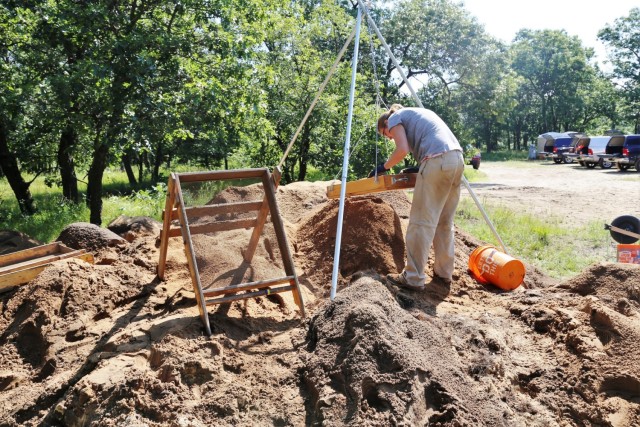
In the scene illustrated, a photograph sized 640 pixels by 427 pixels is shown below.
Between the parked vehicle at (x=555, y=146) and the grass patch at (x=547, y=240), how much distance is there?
76.6 ft

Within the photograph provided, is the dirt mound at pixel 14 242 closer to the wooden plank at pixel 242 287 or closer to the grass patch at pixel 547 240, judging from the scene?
the wooden plank at pixel 242 287

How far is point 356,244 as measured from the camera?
241 inches

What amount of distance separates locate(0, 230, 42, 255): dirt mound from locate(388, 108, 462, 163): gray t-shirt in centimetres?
512

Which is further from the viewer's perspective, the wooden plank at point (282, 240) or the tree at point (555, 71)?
the tree at point (555, 71)

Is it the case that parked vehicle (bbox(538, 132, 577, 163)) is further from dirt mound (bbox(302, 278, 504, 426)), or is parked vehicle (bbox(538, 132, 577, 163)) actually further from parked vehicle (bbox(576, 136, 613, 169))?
dirt mound (bbox(302, 278, 504, 426))

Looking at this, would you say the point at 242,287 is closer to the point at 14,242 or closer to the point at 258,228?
the point at 258,228

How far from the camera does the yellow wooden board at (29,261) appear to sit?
17.9 feet

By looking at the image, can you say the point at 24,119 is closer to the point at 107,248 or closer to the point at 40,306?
the point at 107,248

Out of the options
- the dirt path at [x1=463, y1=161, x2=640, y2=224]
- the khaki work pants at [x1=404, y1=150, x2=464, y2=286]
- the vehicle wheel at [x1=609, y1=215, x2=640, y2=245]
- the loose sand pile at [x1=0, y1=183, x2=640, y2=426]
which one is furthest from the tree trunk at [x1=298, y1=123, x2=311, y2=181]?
the khaki work pants at [x1=404, y1=150, x2=464, y2=286]

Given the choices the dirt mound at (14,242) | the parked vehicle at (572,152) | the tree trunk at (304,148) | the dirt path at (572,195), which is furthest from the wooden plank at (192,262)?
the parked vehicle at (572,152)

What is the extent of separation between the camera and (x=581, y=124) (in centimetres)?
5222

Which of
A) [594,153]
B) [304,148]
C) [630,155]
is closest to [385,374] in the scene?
[304,148]

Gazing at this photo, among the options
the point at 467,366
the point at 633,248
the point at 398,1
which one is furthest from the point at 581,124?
the point at 467,366

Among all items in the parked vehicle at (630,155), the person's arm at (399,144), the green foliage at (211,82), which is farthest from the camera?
the parked vehicle at (630,155)
